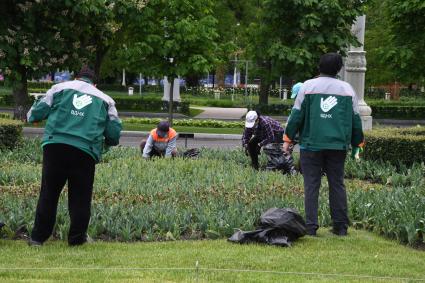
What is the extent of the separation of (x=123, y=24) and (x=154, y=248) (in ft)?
60.4

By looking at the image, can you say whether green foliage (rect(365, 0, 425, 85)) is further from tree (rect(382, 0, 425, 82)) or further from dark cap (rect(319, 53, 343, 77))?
dark cap (rect(319, 53, 343, 77))

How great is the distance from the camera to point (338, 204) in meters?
7.85

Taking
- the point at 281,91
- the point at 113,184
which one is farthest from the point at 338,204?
the point at 281,91

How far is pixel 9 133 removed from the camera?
15.3 metres

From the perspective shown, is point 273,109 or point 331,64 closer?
point 331,64

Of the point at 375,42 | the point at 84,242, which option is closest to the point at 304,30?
the point at 375,42

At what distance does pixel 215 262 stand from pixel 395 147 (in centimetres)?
833

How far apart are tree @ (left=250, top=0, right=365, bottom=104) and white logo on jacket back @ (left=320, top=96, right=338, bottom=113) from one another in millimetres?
18198

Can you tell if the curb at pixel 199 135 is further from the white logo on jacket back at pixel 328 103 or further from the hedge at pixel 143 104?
the white logo on jacket back at pixel 328 103

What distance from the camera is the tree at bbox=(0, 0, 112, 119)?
2108cm

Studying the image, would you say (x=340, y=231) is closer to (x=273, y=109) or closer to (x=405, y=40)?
(x=405, y=40)

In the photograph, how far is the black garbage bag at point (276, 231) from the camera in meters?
7.33

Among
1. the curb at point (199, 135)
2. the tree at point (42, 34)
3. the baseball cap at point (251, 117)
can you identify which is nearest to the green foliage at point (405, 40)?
the curb at point (199, 135)

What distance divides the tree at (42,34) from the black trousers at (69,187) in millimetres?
14028
